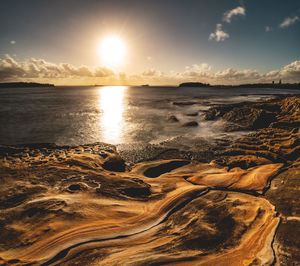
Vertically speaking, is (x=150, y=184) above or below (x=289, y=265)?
below

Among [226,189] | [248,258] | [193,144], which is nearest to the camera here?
[248,258]

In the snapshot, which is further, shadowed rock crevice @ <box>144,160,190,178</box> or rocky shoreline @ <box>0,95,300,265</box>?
shadowed rock crevice @ <box>144,160,190,178</box>

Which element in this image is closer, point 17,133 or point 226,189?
point 226,189

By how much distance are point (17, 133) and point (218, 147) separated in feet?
62.6

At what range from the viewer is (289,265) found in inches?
93.0

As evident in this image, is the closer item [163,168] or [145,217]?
[145,217]

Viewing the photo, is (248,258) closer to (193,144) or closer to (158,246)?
(158,246)

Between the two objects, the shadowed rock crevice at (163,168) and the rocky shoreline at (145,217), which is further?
the shadowed rock crevice at (163,168)

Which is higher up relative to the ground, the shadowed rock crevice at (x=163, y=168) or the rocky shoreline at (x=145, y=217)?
the rocky shoreline at (x=145, y=217)

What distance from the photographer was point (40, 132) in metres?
16.0

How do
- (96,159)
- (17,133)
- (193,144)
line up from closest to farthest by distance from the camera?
(96,159) < (193,144) < (17,133)

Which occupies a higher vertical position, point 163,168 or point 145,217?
point 145,217

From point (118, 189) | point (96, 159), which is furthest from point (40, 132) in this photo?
point (118, 189)

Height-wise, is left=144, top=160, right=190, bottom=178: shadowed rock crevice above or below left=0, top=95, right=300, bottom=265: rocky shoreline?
below
